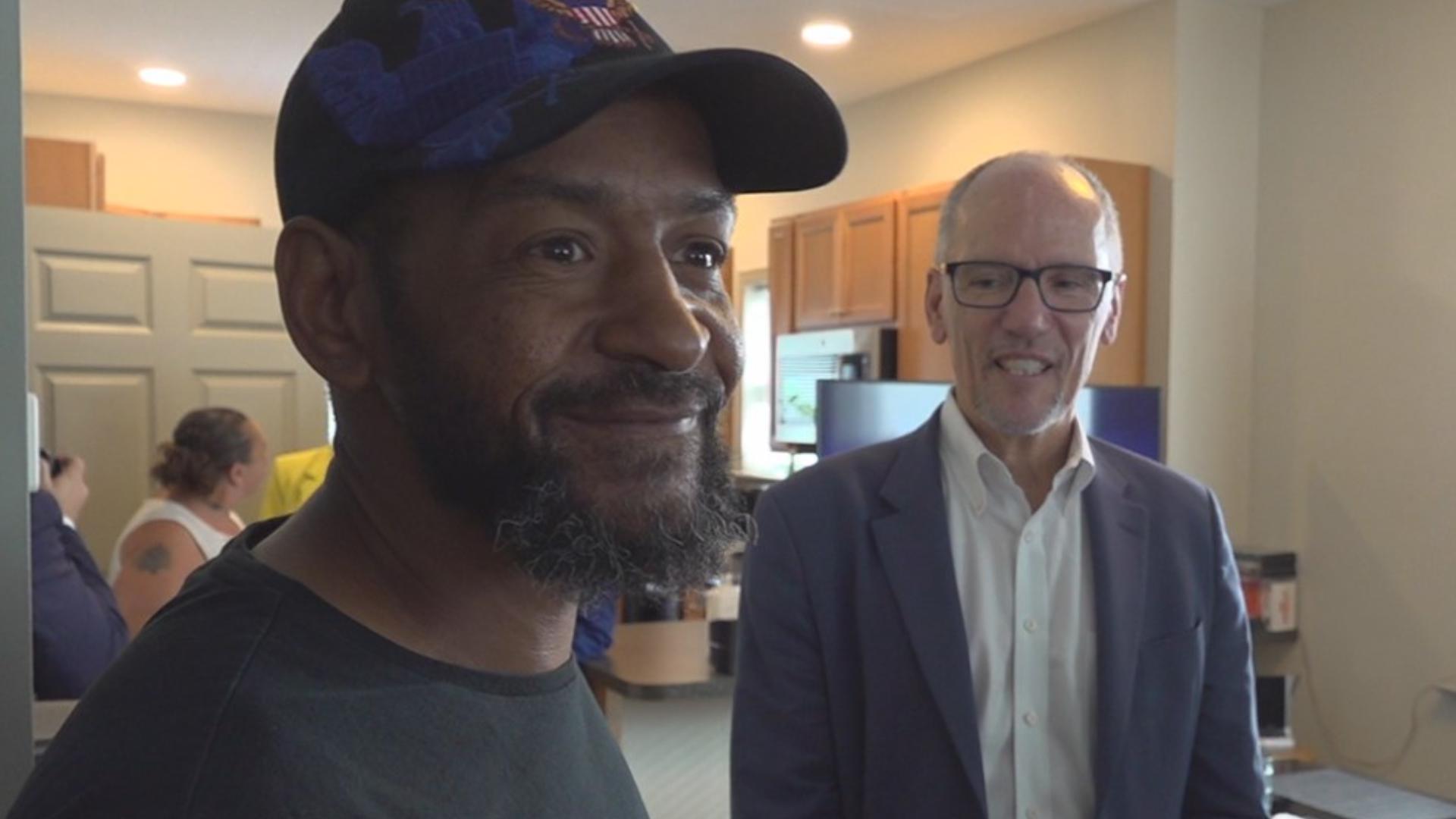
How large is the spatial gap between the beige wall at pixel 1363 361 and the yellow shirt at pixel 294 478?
127 inches

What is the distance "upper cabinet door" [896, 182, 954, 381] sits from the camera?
4.83 meters

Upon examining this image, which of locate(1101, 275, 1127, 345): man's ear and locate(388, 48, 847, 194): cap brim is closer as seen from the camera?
locate(388, 48, 847, 194): cap brim

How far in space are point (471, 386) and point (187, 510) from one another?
2.80m

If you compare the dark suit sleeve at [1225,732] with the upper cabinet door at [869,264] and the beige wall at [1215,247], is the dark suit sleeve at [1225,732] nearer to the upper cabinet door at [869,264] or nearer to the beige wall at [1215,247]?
the beige wall at [1215,247]

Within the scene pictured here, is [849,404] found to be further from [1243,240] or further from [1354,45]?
[1354,45]

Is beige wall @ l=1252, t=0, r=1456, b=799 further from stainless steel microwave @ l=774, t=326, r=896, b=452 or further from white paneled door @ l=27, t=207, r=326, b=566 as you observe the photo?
white paneled door @ l=27, t=207, r=326, b=566

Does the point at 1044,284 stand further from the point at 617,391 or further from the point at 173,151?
the point at 173,151

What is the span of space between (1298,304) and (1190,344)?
387mm

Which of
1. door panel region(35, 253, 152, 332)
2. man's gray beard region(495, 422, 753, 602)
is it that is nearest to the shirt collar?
man's gray beard region(495, 422, 753, 602)

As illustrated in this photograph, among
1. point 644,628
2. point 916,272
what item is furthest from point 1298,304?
point 644,628

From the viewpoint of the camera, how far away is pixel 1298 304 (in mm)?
4355

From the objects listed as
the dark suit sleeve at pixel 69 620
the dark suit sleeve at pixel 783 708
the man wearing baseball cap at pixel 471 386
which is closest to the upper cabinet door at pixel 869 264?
the dark suit sleeve at pixel 69 620

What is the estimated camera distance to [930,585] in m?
1.40

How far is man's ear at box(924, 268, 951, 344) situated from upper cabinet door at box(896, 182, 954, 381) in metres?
3.17
